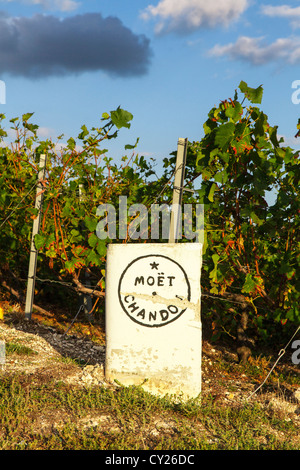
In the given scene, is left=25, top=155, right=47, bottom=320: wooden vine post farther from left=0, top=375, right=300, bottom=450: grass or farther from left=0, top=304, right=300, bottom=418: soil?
left=0, top=375, right=300, bottom=450: grass

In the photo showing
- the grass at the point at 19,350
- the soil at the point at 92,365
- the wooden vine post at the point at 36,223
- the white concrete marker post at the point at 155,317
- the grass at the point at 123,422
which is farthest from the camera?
the wooden vine post at the point at 36,223

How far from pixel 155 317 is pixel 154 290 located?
0.89 feet

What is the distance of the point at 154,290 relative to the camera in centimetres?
500

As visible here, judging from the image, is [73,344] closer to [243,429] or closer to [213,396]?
[213,396]

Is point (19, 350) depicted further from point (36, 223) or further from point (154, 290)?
A: point (36, 223)

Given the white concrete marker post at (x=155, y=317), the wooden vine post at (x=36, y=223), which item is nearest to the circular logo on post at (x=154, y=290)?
the white concrete marker post at (x=155, y=317)

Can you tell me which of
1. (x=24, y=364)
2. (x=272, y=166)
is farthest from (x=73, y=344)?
(x=272, y=166)

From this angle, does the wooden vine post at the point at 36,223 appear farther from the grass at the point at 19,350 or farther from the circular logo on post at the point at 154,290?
the circular logo on post at the point at 154,290

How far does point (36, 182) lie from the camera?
7871 mm

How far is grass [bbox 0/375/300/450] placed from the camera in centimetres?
386

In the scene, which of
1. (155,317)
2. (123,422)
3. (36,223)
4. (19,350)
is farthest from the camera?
(36,223)

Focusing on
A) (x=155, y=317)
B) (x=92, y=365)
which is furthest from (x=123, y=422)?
(x=92, y=365)

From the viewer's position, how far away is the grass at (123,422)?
3857 millimetres

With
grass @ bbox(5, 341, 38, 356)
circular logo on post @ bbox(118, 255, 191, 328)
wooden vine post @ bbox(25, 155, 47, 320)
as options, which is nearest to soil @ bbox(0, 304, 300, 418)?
grass @ bbox(5, 341, 38, 356)
